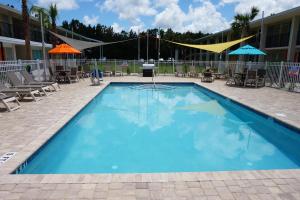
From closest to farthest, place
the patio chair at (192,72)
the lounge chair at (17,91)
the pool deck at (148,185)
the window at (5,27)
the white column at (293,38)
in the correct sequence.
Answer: the pool deck at (148,185) < the lounge chair at (17,91) < the white column at (293,38) < the patio chair at (192,72) < the window at (5,27)

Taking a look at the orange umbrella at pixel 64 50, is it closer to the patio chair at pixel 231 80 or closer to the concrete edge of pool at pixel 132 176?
the patio chair at pixel 231 80

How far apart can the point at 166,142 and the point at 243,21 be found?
69.9 feet

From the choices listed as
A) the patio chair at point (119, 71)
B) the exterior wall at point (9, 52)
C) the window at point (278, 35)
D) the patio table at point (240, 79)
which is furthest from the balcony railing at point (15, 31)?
the window at point (278, 35)

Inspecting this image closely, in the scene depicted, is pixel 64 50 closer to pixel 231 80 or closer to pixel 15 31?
pixel 231 80

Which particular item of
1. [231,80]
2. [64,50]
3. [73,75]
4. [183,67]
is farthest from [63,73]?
[231,80]

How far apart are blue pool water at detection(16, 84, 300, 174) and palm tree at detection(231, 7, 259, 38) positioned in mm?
16764

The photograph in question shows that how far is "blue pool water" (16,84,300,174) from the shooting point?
4770 mm

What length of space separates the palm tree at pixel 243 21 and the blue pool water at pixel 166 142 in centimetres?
1676

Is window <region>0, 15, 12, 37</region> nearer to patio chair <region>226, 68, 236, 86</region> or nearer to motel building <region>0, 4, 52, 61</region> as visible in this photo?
motel building <region>0, 4, 52, 61</region>

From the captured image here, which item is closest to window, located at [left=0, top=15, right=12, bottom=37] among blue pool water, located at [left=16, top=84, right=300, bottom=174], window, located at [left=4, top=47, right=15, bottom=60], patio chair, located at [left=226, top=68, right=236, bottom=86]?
window, located at [left=4, top=47, right=15, bottom=60]

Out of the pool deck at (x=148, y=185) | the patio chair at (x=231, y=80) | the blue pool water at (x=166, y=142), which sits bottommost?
the blue pool water at (x=166, y=142)

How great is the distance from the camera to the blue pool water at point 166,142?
477cm

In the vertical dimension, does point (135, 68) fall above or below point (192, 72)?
above

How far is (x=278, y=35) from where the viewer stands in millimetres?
22141
